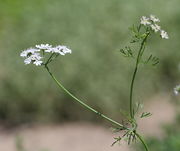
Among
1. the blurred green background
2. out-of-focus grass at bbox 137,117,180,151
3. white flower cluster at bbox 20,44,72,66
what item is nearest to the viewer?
white flower cluster at bbox 20,44,72,66

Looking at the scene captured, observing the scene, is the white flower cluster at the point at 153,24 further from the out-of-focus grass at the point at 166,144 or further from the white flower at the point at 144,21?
the out-of-focus grass at the point at 166,144

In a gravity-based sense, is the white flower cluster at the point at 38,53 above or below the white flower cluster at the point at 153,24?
below

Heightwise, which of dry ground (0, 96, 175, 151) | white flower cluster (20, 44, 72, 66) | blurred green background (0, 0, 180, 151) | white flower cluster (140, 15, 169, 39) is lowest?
white flower cluster (20, 44, 72, 66)

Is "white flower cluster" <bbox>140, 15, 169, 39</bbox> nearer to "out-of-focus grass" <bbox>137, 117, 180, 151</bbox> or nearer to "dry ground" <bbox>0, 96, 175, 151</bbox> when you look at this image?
"out-of-focus grass" <bbox>137, 117, 180, 151</bbox>

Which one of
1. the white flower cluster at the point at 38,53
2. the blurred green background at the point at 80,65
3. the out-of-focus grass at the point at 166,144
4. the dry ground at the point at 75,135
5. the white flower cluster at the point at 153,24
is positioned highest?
the blurred green background at the point at 80,65

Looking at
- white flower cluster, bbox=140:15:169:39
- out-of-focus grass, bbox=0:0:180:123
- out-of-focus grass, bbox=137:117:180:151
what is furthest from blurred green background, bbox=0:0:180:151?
white flower cluster, bbox=140:15:169:39

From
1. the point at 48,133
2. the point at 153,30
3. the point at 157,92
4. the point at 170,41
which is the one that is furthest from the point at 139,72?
the point at 153,30

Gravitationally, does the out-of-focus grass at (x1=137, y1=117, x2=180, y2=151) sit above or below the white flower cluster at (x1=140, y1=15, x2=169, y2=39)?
above

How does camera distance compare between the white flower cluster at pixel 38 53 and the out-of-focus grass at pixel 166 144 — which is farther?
the out-of-focus grass at pixel 166 144

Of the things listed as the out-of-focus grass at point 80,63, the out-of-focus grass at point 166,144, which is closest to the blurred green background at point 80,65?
the out-of-focus grass at point 80,63

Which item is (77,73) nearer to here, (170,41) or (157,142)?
(170,41)
